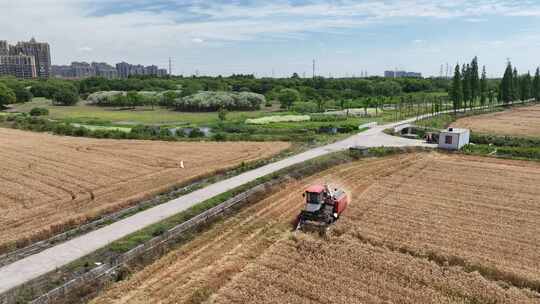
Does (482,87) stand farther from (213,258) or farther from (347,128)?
(213,258)

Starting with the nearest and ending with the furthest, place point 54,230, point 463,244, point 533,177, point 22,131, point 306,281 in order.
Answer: point 306,281 → point 463,244 → point 54,230 → point 533,177 → point 22,131

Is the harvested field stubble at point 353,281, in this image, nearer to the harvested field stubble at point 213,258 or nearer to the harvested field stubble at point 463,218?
the harvested field stubble at point 213,258

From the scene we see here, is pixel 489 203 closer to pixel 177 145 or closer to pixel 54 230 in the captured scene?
pixel 54 230

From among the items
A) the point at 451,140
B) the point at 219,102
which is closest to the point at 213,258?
the point at 451,140

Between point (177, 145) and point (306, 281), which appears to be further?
point (177, 145)

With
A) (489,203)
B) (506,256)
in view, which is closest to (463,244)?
(506,256)
